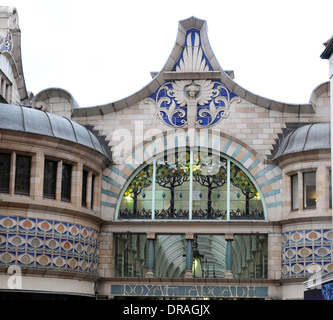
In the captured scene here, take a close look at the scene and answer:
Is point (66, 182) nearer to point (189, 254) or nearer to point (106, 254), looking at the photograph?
point (106, 254)

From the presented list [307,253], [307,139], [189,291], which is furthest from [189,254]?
[307,139]

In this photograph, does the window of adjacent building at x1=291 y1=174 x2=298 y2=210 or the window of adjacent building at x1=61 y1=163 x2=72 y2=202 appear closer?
the window of adjacent building at x1=61 y1=163 x2=72 y2=202

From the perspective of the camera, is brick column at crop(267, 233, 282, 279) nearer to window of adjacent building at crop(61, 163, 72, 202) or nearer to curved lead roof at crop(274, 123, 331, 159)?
curved lead roof at crop(274, 123, 331, 159)

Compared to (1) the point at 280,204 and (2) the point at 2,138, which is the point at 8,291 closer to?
(2) the point at 2,138

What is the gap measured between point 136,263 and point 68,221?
11.9 feet

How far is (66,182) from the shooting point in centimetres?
2961

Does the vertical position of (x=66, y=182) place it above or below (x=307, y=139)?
below

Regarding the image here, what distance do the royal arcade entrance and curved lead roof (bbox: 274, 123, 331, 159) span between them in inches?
57.6

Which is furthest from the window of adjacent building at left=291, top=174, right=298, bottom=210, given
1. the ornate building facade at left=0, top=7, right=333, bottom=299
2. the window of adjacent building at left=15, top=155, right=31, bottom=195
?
the window of adjacent building at left=15, top=155, right=31, bottom=195

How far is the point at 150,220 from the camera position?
31.1m

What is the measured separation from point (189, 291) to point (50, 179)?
6.52 metres

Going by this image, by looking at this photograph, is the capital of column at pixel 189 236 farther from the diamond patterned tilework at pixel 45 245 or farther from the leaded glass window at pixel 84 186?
the leaded glass window at pixel 84 186

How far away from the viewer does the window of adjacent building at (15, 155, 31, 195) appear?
2822 centimetres
